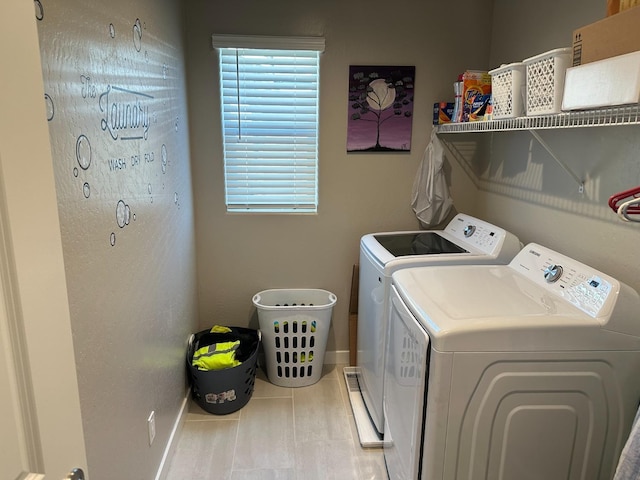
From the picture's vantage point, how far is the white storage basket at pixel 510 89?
176 centimetres

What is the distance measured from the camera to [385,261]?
2137 millimetres

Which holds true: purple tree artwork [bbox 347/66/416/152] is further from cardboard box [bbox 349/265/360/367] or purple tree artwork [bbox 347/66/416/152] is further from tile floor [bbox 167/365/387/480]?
tile floor [bbox 167/365/387/480]

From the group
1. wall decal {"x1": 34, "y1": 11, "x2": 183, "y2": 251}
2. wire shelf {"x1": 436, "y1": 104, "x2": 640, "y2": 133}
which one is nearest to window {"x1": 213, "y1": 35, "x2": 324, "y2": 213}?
wall decal {"x1": 34, "y1": 11, "x2": 183, "y2": 251}

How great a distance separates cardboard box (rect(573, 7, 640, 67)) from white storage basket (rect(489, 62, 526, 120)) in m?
0.30

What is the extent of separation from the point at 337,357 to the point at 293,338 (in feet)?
1.55

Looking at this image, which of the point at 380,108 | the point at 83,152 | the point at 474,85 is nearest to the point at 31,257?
the point at 83,152

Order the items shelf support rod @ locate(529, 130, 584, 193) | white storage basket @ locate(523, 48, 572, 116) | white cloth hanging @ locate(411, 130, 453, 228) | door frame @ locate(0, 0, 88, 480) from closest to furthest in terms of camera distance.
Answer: door frame @ locate(0, 0, 88, 480), white storage basket @ locate(523, 48, 572, 116), shelf support rod @ locate(529, 130, 584, 193), white cloth hanging @ locate(411, 130, 453, 228)

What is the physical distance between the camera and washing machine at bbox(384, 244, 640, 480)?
1.42 meters

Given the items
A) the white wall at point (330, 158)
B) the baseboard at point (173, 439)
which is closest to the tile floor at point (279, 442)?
the baseboard at point (173, 439)

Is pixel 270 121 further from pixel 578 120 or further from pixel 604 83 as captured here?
pixel 604 83

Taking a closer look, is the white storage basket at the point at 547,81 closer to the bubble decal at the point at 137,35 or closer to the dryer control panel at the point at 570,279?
the dryer control panel at the point at 570,279

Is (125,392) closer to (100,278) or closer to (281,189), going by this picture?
(100,278)

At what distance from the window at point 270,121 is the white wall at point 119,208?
0.41 m

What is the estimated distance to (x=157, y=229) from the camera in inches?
76.1
